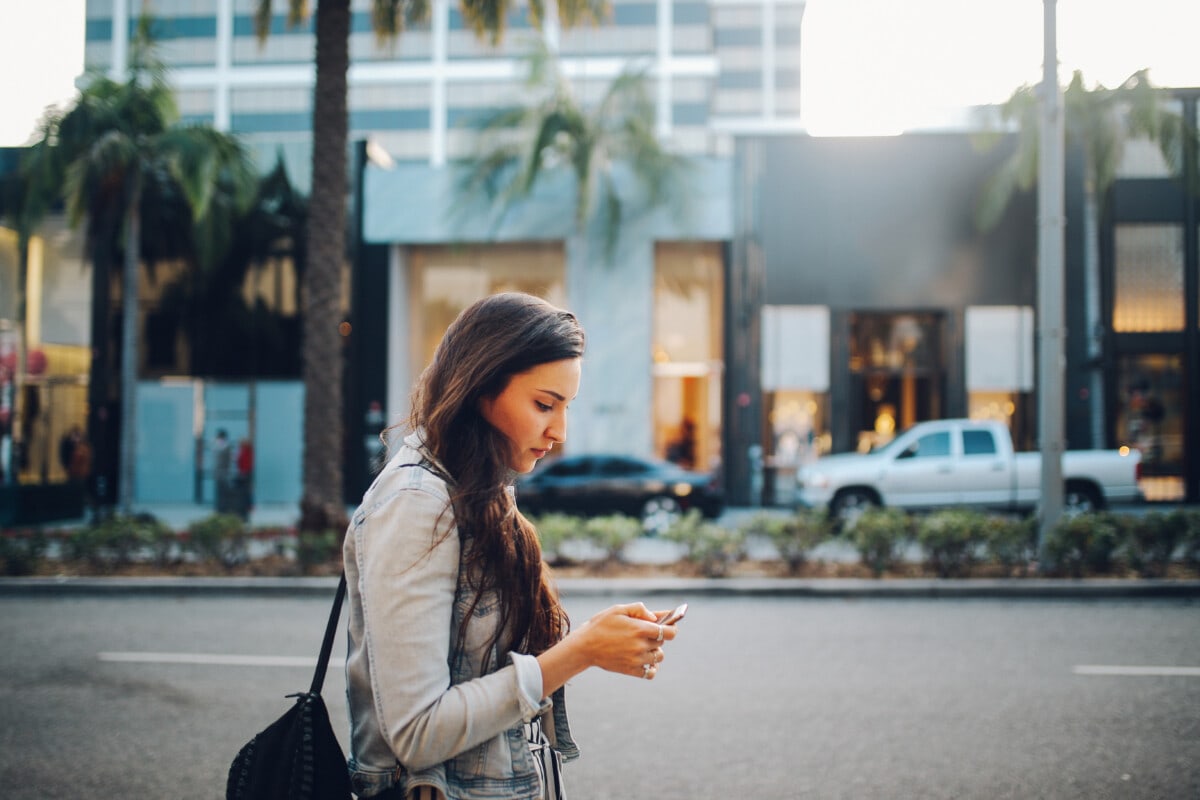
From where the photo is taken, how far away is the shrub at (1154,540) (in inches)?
395

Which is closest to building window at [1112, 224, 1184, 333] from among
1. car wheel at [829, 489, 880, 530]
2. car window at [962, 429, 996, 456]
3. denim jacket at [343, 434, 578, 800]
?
car window at [962, 429, 996, 456]

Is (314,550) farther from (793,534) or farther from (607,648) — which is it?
(607,648)

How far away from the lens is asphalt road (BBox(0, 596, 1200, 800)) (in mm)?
4488

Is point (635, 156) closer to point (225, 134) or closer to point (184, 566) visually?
point (225, 134)

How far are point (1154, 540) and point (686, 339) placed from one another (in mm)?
12847

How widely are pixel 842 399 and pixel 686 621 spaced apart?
13.2 metres

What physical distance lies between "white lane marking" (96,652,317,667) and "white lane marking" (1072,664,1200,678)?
18.9ft

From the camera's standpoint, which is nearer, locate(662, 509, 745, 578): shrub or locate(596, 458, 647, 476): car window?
locate(662, 509, 745, 578): shrub

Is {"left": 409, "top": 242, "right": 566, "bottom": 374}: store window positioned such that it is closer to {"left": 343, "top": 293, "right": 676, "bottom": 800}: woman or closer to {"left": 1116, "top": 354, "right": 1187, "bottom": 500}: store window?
{"left": 1116, "top": 354, "right": 1187, "bottom": 500}: store window

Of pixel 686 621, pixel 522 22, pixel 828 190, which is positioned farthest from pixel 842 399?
pixel 522 22

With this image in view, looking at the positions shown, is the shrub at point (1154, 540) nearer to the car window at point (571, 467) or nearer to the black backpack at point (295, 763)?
the car window at point (571, 467)

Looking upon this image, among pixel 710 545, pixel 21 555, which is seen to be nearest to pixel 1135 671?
pixel 710 545

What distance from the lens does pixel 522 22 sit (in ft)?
118

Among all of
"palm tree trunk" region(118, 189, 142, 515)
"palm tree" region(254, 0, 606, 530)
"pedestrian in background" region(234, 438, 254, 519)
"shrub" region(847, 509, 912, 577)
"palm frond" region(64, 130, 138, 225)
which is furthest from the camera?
"pedestrian in background" region(234, 438, 254, 519)
